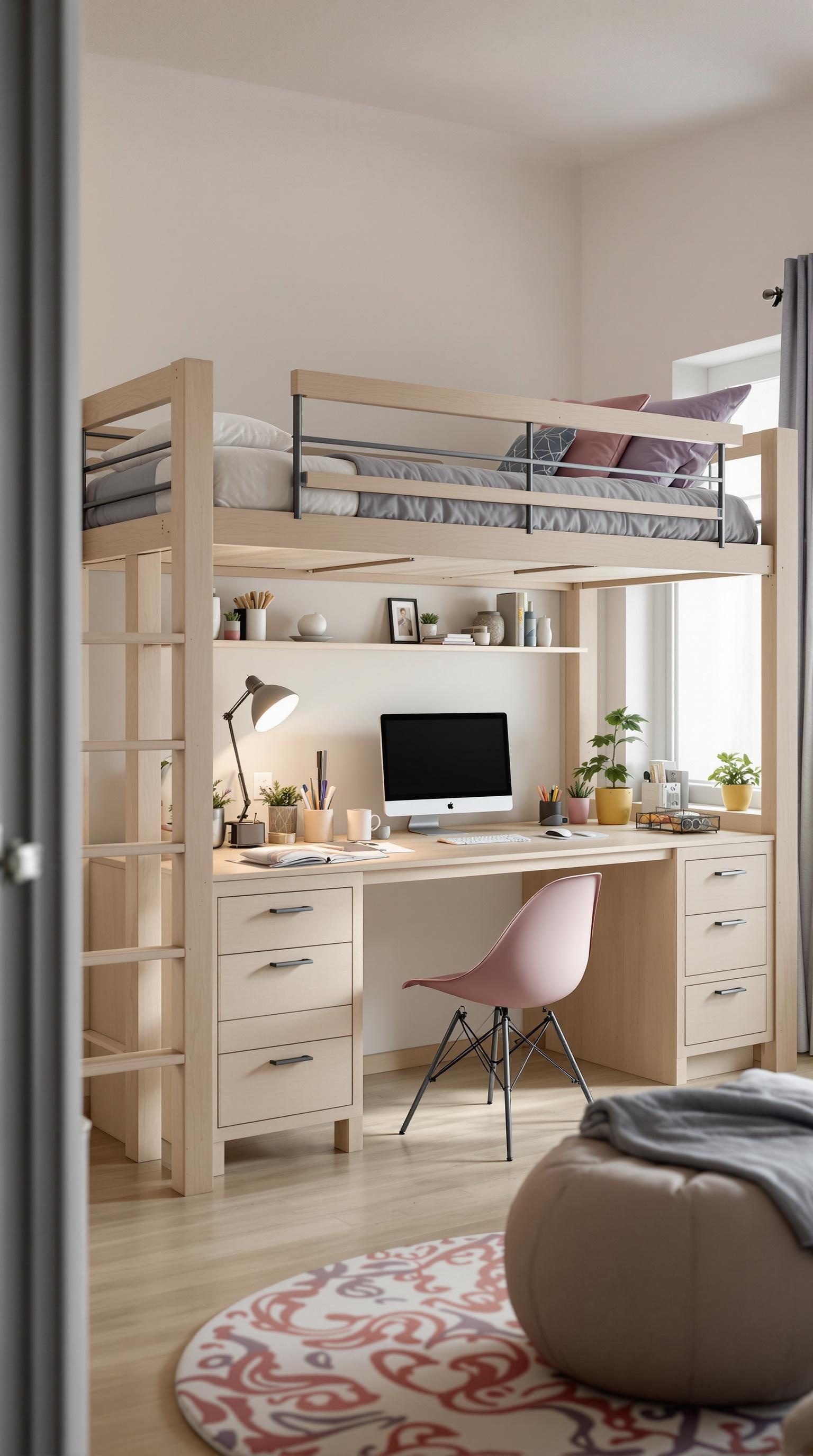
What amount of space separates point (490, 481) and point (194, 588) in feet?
2.97

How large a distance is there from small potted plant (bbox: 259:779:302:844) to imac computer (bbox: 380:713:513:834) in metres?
0.32

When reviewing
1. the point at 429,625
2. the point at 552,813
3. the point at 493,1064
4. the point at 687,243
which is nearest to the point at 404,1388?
the point at 493,1064

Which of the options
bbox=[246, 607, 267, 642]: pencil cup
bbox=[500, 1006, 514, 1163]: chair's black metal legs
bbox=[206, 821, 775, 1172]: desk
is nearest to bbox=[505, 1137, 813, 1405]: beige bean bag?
bbox=[500, 1006, 514, 1163]: chair's black metal legs

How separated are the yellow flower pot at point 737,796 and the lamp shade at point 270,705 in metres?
1.62

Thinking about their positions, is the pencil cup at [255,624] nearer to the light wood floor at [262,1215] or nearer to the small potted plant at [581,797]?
the small potted plant at [581,797]

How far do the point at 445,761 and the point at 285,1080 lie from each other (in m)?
1.31

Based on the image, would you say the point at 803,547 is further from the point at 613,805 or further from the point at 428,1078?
the point at 428,1078

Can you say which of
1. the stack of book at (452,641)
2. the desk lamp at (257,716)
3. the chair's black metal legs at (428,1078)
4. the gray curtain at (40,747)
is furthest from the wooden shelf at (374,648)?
the gray curtain at (40,747)

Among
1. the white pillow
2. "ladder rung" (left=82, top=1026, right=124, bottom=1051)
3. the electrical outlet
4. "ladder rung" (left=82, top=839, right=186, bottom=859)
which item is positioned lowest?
"ladder rung" (left=82, top=1026, right=124, bottom=1051)

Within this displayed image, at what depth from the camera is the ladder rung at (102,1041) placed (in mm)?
3420

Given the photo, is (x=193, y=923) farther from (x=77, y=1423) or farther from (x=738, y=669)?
(x=738, y=669)

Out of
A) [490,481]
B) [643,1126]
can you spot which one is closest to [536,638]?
[490,481]

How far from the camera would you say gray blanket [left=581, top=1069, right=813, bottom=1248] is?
215 cm

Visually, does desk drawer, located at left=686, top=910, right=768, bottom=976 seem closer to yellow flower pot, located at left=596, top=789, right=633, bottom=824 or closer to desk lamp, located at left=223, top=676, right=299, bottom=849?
yellow flower pot, located at left=596, top=789, right=633, bottom=824
